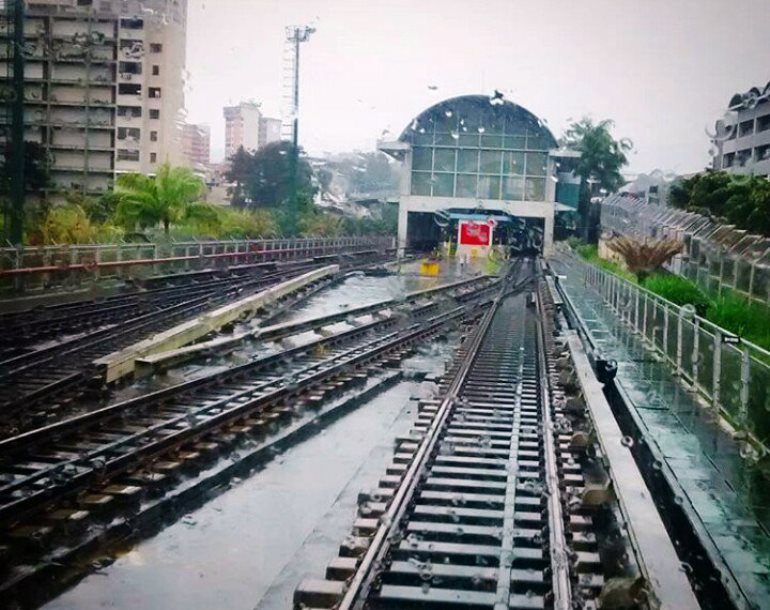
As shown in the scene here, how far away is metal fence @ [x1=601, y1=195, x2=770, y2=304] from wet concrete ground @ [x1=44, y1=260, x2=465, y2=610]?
622 cm

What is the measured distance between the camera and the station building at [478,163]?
175 feet

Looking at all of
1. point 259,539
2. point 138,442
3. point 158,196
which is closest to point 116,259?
point 158,196

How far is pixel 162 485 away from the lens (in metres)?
7.04

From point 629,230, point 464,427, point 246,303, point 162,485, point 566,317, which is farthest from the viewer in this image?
point 629,230

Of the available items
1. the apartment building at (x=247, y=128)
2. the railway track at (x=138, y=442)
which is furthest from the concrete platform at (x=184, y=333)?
the apartment building at (x=247, y=128)

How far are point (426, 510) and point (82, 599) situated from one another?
7.69ft

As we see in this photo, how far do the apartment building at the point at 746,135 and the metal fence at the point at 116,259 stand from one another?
15.4 metres

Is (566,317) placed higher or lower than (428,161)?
lower

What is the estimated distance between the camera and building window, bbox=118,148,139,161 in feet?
153

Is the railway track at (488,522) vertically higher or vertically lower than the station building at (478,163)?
lower

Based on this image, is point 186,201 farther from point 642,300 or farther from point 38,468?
Answer: point 38,468

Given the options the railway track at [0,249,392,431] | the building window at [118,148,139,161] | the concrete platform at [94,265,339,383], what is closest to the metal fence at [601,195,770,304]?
the concrete platform at [94,265,339,383]

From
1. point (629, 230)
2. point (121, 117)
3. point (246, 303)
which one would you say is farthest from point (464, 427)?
point (121, 117)

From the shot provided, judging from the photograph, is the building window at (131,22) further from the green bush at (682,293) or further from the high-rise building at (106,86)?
the green bush at (682,293)
